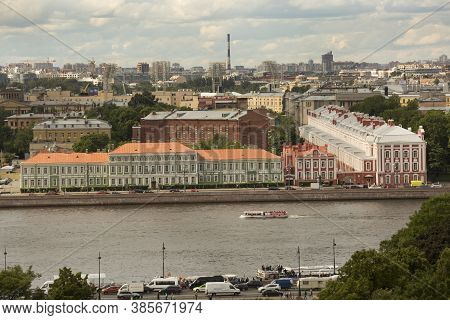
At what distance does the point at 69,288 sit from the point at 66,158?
940 cm

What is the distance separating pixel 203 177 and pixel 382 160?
7.15ft

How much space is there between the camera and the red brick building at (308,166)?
1627 cm

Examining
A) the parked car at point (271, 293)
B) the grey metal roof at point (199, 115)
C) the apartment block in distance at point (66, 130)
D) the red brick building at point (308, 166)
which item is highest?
the grey metal roof at point (199, 115)

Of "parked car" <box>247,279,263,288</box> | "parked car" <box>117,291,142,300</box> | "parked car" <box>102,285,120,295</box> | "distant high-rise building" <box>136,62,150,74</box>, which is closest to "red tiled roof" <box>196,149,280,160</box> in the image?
"parked car" <box>247,279,263,288</box>

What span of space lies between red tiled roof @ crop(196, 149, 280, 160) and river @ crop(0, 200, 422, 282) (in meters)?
1.40

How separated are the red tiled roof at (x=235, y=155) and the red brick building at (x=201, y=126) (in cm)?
412

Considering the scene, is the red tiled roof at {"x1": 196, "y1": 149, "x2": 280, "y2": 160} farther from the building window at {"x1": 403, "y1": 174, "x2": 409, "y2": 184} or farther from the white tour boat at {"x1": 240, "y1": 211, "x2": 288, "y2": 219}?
the white tour boat at {"x1": 240, "y1": 211, "x2": 288, "y2": 219}

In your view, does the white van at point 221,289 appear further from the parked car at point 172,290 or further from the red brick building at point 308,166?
the red brick building at point 308,166

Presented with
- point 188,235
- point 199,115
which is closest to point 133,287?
point 188,235

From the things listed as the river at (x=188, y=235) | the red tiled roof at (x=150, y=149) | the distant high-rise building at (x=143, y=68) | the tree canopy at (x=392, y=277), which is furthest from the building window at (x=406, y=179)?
the distant high-rise building at (x=143, y=68)

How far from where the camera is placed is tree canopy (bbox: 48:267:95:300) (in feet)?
22.6

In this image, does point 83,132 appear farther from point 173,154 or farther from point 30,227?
point 30,227

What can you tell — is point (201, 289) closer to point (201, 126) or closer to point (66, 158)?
point (66, 158)

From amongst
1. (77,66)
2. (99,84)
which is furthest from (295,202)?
(77,66)
